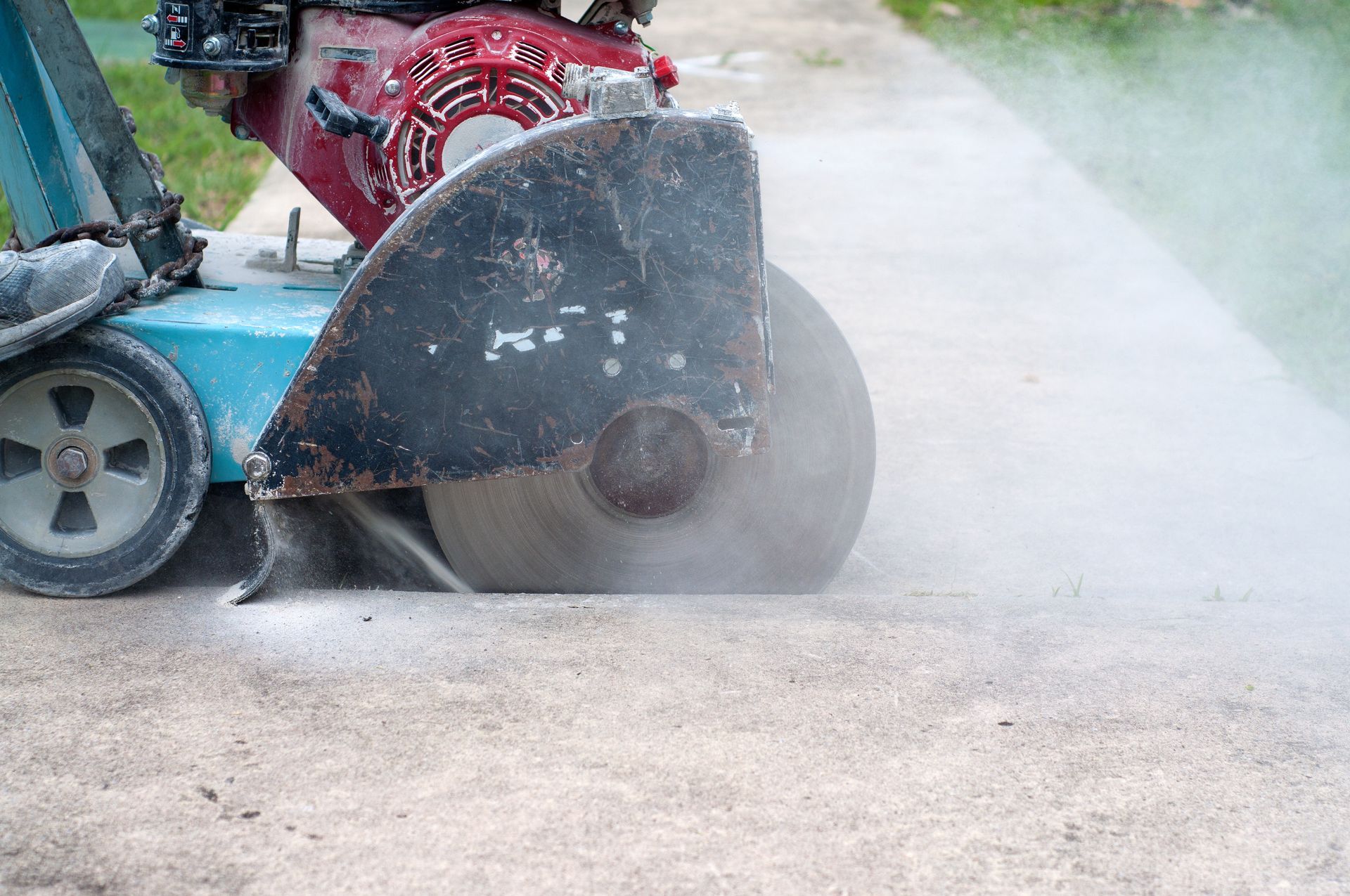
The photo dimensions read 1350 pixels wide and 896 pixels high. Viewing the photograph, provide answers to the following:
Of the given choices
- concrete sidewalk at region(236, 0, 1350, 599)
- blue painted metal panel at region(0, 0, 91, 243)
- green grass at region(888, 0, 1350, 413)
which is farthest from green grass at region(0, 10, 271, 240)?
green grass at region(888, 0, 1350, 413)

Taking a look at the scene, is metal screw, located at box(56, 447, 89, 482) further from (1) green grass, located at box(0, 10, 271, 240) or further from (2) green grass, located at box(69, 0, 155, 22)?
(2) green grass, located at box(69, 0, 155, 22)

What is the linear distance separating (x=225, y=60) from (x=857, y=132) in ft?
14.9

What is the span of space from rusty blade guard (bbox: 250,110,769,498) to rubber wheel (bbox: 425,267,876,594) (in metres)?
0.19

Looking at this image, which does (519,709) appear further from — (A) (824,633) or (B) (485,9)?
(B) (485,9)

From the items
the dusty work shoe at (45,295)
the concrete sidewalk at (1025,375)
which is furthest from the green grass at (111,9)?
the dusty work shoe at (45,295)

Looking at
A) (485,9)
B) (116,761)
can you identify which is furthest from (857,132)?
(116,761)

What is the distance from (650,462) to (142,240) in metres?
1.06

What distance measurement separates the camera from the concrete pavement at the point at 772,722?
5.55 feet

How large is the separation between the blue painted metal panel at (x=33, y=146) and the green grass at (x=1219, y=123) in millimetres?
3431

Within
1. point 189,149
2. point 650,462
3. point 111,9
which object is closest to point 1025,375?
point 650,462

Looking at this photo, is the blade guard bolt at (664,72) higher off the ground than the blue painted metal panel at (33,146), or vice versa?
the blade guard bolt at (664,72)

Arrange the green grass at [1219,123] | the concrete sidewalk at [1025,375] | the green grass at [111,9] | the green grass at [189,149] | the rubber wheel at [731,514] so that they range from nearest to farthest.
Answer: the rubber wheel at [731,514], the concrete sidewalk at [1025,375], the green grass at [1219,123], the green grass at [189,149], the green grass at [111,9]

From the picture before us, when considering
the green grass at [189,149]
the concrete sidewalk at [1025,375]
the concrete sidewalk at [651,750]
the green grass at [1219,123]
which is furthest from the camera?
the green grass at [189,149]

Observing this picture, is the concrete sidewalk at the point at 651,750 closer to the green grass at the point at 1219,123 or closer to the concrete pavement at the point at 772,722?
the concrete pavement at the point at 772,722
